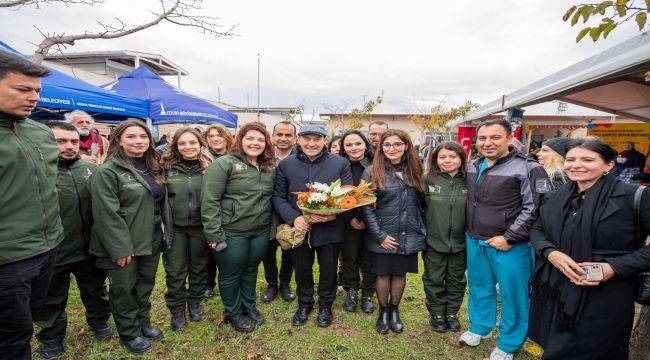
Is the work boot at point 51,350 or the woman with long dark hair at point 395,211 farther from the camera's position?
the woman with long dark hair at point 395,211

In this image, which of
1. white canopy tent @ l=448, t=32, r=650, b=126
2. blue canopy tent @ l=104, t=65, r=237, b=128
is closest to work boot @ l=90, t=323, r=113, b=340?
blue canopy tent @ l=104, t=65, r=237, b=128

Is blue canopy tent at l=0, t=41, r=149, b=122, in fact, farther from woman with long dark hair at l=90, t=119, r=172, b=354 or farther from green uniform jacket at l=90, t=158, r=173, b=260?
green uniform jacket at l=90, t=158, r=173, b=260

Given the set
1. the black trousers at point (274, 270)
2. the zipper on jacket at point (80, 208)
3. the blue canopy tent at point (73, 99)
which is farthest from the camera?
the blue canopy tent at point (73, 99)

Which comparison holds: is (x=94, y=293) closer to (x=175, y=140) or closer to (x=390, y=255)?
(x=175, y=140)

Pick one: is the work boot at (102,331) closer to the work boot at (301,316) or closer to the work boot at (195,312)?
the work boot at (195,312)

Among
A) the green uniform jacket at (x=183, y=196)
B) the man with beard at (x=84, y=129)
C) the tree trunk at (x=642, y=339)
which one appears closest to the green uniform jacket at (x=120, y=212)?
the green uniform jacket at (x=183, y=196)

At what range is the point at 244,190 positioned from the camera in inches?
125

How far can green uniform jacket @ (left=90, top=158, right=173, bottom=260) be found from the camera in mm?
2701

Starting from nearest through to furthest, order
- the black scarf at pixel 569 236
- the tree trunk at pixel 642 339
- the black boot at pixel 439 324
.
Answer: the black scarf at pixel 569 236 → the tree trunk at pixel 642 339 → the black boot at pixel 439 324

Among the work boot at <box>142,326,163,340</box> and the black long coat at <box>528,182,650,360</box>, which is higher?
the black long coat at <box>528,182,650,360</box>

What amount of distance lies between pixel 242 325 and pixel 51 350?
1.79 meters

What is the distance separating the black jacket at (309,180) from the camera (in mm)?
3354

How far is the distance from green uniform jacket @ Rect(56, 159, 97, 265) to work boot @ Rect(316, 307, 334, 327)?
253 centimetres

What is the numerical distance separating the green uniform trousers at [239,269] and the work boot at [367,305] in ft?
4.74
